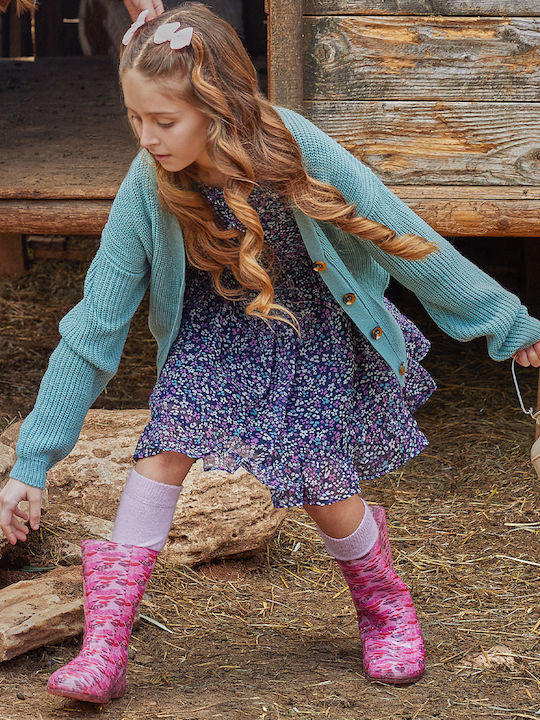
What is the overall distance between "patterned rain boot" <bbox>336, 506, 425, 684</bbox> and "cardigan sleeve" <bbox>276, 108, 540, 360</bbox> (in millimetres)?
545

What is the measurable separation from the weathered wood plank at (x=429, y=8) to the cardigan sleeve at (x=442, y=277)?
117cm

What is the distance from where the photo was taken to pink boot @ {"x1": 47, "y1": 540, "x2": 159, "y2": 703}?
1966mm

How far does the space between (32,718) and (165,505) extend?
49 centimetres

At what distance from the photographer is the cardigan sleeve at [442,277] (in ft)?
7.00

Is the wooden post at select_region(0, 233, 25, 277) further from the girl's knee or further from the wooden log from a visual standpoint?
the girl's knee

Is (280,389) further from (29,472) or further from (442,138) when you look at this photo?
(442,138)

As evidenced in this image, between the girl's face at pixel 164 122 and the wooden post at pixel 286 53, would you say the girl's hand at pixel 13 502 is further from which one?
the wooden post at pixel 286 53

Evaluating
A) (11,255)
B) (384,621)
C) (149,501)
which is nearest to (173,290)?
(149,501)

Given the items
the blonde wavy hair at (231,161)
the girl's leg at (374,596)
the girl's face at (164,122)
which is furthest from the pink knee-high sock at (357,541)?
the girl's face at (164,122)

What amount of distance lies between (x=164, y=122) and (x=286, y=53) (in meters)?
1.37

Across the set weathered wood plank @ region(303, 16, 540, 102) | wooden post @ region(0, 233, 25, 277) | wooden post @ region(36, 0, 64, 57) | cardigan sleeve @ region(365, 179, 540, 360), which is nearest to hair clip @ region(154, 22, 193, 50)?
cardigan sleeve @ region(365, 179, 540, 360)

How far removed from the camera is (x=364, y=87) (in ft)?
10.7

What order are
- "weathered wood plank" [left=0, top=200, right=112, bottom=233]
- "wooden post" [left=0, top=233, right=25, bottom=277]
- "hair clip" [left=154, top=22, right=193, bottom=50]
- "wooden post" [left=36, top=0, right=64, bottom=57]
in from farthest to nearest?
"wooden post" [left=36, top=0, right=64, bottom=57] < "wooden post" [left=0, top=233, right=25, bottom=277] < "weathered wood plank" [left=0, top=200, right=112, bottom=233] < "hair clip" [left=154, top=22, right=193, bottom=50]

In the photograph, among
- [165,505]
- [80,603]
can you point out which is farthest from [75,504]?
[165,505]
